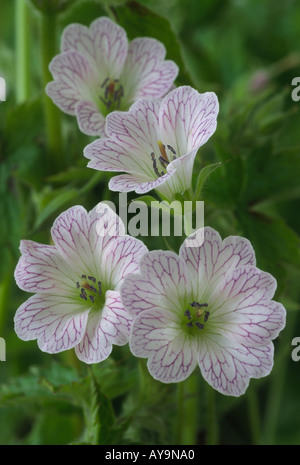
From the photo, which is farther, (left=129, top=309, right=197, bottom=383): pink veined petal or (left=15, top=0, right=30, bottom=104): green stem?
(left=15, top=0, right=30, bottom=104): green stem

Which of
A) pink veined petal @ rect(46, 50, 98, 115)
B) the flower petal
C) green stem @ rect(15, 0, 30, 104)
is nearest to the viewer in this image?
the flower petal

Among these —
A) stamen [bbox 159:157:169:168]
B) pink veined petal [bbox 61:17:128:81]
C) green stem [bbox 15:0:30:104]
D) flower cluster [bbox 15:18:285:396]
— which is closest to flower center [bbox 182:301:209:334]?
flower cluster [bbox 15:18:285:396]

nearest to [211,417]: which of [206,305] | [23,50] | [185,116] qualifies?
[206,305]

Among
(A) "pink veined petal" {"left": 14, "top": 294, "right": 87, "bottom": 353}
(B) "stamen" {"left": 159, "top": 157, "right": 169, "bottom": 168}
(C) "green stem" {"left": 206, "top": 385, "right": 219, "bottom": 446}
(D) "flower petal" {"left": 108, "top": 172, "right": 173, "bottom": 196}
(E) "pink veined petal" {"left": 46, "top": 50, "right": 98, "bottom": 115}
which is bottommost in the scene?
(C) "green stem" {"left": 206, "top": 385, "right": 219, "bottom": 446}

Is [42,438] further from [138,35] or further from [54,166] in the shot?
[138,35]

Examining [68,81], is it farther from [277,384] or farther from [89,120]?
[277,384]

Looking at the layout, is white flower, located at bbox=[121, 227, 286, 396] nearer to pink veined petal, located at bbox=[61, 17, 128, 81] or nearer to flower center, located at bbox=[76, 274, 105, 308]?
flower center, located at bbox=[76, 274, 105, 308]

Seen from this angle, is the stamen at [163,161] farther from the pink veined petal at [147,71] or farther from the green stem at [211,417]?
the green stem at [211,417]
